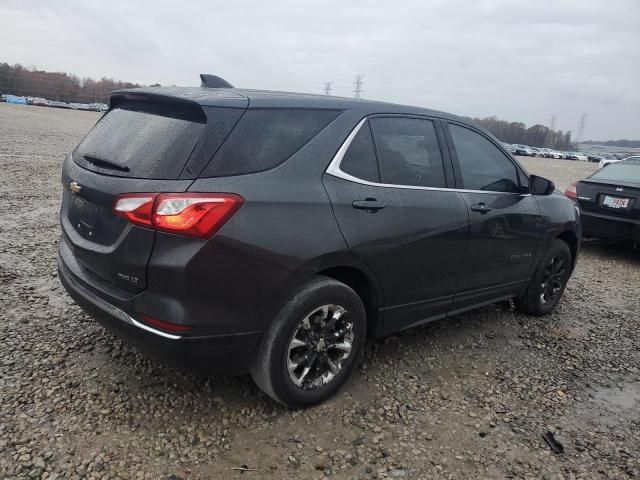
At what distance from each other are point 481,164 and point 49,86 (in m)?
111

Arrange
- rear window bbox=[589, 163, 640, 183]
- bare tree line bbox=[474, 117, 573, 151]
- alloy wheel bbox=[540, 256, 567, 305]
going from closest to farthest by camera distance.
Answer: alloy wheel bbox=[540, 256, 567, 305] < rear window bbox=[589, 163, 640, 183] < bare tree line bbox=[474, 117, 573, 151]

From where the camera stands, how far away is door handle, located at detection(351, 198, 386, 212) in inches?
115

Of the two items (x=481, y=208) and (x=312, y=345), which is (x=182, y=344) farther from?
(x=481, y=208)

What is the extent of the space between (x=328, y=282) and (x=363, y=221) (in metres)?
0.42

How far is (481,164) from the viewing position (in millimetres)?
3953

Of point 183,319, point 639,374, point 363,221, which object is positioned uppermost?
point 363,221

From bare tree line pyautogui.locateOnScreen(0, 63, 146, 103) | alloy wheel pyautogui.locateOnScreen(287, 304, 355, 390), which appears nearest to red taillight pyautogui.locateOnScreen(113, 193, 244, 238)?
alloy wheel pyautogui.locateOnScreen(287, 304, 355, 390)

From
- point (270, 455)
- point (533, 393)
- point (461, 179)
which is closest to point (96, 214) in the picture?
point (270, 455)

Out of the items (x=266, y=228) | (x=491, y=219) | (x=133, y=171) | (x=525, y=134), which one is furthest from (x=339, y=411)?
(x=525, y=134)

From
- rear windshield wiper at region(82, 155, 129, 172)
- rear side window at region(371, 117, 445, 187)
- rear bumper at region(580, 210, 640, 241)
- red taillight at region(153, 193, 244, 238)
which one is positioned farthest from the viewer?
rear bumper at region(580, 210, 640, 241)

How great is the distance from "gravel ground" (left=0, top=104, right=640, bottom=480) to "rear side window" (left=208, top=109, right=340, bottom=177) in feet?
4.52

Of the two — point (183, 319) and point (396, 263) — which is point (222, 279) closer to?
point (183, 319)

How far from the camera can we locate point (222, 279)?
2418 mm

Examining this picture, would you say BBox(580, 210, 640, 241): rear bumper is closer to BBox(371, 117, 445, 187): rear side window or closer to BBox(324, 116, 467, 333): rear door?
BBox(324, 116, 467, 333): rear door
